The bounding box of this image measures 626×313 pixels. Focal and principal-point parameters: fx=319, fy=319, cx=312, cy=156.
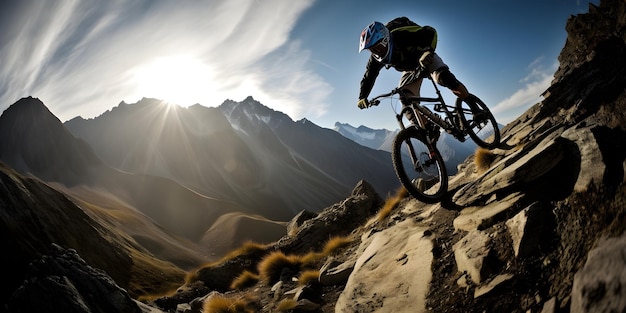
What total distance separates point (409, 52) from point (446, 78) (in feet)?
3.73

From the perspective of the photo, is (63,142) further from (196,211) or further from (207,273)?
(207,273)

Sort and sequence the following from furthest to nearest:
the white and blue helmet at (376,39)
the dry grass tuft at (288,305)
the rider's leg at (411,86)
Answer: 1. the rider's leg at (411,86)
2. the white and blue helmet at (376,39)
3. the dry grass tuft at (288,305)

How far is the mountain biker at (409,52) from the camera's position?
7734 millimetres

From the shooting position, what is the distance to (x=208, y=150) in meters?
174

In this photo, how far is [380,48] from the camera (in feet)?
25.6

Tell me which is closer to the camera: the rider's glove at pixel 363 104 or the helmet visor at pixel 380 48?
the helmet visor at pixel 380 48

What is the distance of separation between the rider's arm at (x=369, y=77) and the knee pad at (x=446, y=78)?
5.00ft

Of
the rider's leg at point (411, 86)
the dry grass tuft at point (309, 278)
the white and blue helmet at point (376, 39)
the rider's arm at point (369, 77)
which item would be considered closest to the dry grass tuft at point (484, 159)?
the rider's leg at point (411, 86)

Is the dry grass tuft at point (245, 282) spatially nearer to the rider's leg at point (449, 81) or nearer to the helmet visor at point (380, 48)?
the helmet visor at point (380, 48)

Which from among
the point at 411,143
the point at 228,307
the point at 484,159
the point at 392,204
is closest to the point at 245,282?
the point at 228,307

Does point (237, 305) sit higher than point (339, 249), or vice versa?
point (237, 305)

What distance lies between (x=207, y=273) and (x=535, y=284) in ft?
53.9

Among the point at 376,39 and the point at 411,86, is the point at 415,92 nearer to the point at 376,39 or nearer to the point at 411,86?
the point at 411,86

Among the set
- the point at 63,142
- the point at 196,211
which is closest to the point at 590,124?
the point at 196,211
